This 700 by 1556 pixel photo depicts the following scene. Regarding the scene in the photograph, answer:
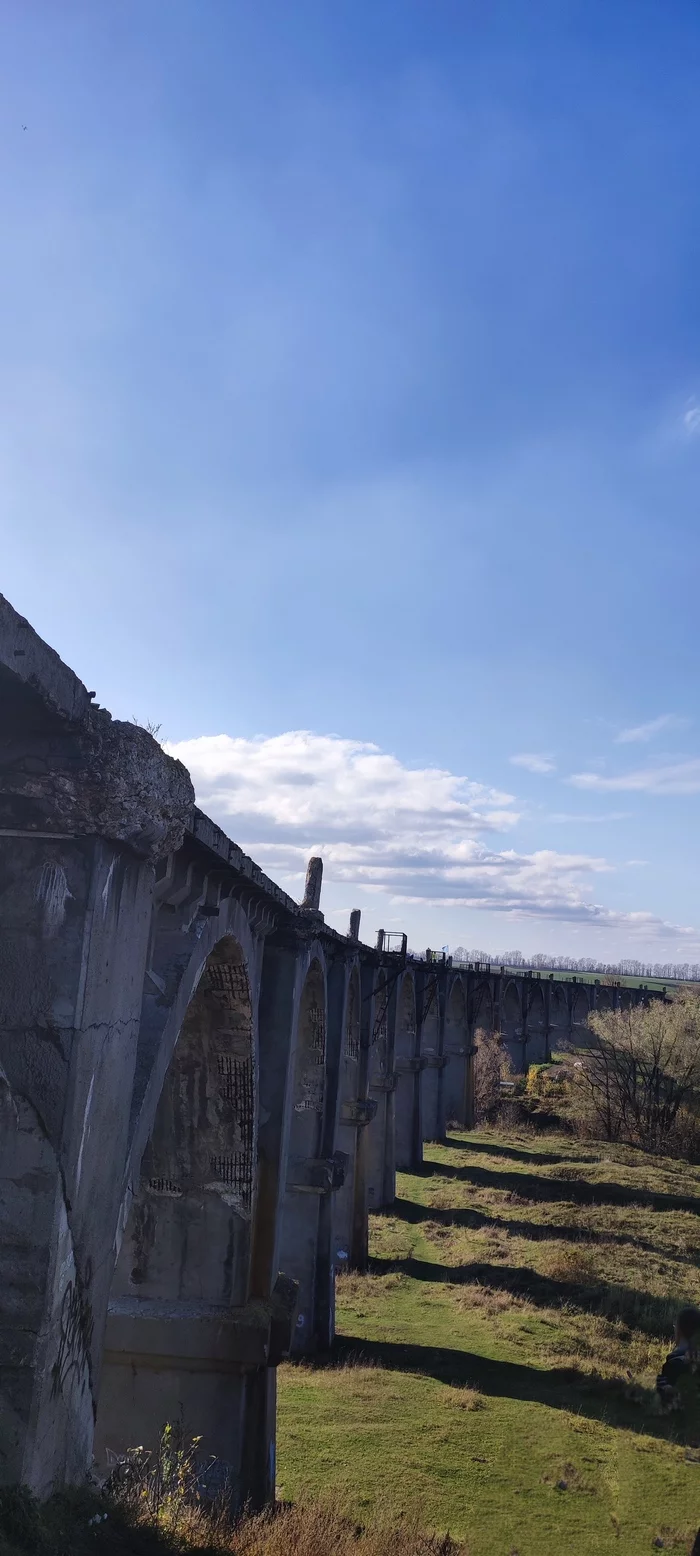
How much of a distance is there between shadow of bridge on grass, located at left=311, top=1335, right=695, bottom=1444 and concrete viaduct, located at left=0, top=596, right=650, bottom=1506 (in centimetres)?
84

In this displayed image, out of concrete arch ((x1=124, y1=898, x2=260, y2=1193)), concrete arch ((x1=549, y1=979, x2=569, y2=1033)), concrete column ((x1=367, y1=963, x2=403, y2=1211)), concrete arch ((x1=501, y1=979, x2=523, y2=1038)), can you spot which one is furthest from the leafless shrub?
concrete arch ((x1=124, y1=898, x2=260, y2=1193))

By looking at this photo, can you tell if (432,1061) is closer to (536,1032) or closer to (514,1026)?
(514,1026)

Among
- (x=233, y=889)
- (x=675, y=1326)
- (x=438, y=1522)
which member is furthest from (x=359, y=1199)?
A: (x=233, y=889)

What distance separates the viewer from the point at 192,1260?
1018 cm

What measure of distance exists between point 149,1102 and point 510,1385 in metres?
13.2

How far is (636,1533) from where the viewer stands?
10453mm

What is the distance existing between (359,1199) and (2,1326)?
66.6 feet

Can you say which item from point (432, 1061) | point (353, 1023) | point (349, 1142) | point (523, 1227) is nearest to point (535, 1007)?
point (432, 1061)

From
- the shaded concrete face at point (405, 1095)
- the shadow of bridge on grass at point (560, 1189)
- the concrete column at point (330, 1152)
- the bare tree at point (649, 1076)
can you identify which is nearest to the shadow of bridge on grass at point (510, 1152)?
the shadow of bridge on grass at point (560, 1189)

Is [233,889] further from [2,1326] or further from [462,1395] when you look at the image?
[462,1395]

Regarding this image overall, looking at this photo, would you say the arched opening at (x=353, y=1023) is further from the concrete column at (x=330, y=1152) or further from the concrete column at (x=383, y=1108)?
the concrete column at (x=383, y=1108)

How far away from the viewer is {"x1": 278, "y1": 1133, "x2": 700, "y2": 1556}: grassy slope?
11.0m

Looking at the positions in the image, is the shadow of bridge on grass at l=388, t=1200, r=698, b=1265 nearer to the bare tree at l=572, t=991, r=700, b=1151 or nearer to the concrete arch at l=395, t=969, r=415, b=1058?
the concrete arch at l=395, t=969, r=415, b=1058

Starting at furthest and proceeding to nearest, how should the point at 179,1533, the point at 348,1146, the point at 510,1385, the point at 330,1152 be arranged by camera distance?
the point at 348,1146 → the point at 330,1152 → the point at 510,1385 → the point at 179,1533
